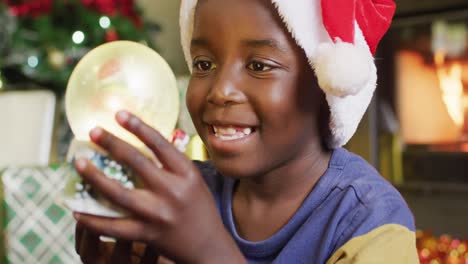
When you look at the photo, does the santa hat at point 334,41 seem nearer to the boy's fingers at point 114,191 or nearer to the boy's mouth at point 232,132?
the boy's mouth at point 232,132

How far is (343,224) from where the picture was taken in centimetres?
60

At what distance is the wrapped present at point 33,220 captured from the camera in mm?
1128

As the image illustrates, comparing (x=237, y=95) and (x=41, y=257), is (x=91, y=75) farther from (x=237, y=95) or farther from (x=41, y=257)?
(x=41, y=257)

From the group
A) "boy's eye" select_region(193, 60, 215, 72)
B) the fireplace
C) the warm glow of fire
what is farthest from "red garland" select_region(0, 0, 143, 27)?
"boy's eye" select_region(193, 60, 215, 72)

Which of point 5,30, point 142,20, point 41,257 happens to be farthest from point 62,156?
point 41,257

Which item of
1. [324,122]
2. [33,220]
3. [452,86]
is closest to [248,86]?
[324,122]

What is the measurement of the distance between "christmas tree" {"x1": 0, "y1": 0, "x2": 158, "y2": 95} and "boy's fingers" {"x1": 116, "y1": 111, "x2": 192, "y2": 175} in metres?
1.70

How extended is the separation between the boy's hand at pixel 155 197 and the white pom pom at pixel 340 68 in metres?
0.21

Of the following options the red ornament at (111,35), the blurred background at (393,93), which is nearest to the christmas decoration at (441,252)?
the blurred background at (393,93)

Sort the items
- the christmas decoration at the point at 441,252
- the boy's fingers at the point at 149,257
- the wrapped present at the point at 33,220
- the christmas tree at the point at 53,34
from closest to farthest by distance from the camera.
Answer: the boy's fingers at the point at 149,257, the christmas decoration at the point at 441,252, the wrapped present at the point at 33,220, the christmas tree at the point at 53,34

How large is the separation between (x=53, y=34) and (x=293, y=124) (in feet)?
5.37

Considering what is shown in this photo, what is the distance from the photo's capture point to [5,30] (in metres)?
2.07

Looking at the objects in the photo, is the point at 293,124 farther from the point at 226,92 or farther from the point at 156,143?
the point at 156,143

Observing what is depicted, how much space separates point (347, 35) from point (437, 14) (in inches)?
50.9
